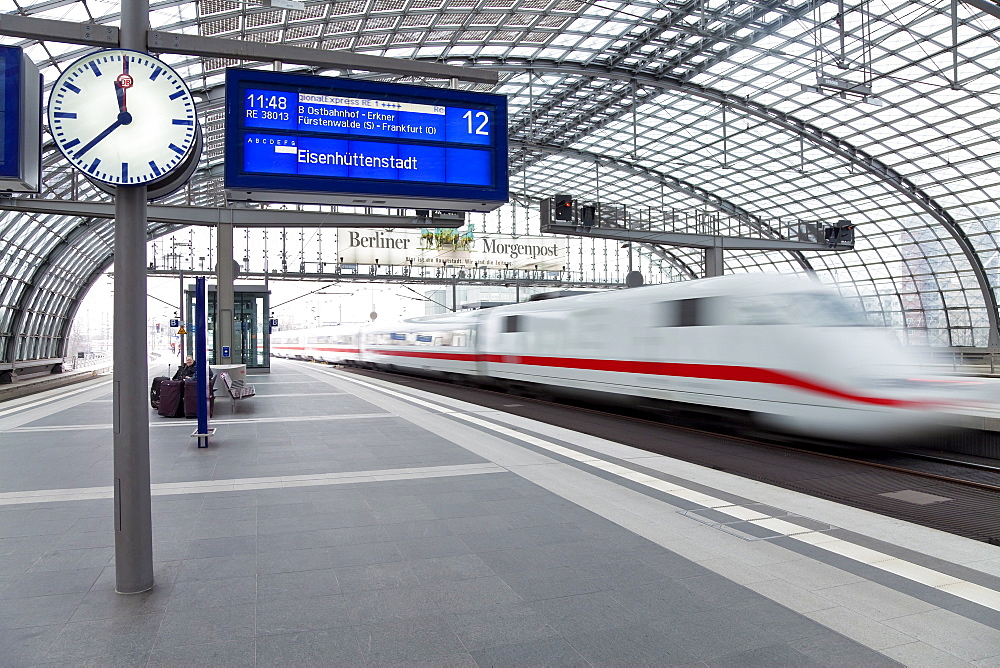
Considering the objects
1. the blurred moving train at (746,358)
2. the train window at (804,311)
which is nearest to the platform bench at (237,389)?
the blurred moving train at (746,358)

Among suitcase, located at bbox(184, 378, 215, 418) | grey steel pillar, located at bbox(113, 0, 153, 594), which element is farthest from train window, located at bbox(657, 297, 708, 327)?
grey steel pillar, located at bbox(113, 0, 153, 594)

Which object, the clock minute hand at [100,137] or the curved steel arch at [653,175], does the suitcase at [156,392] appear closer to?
the clock minute hand at [100,137]

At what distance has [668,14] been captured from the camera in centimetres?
→ 2698

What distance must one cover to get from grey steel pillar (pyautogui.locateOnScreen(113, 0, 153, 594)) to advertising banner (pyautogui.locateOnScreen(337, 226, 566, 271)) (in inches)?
1057

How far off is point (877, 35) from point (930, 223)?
18.7 m

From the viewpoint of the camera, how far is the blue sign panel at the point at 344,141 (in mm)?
9531

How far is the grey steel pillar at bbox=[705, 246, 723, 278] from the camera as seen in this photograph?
2505cm

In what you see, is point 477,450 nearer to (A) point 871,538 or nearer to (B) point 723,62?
(A) point 871,538

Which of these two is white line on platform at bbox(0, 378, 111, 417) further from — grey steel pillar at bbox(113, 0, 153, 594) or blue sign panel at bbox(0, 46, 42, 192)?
grey steel pillar at bbox(113, 0, 153, 594)

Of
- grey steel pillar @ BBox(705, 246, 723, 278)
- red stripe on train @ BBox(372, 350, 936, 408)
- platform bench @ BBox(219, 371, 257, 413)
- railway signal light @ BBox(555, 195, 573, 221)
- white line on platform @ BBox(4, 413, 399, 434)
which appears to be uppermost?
railway signal light @ BBox(555, 195, 573, 221)

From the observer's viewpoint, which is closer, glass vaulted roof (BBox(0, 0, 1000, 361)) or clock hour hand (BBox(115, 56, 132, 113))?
clock hour hand (BBox(115, 56, 132, 113))

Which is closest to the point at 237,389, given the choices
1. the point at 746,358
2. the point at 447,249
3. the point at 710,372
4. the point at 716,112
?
the point at 710,372

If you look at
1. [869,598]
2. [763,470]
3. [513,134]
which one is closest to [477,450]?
[763,470]

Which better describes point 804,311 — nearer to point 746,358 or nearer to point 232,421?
point 746,358
